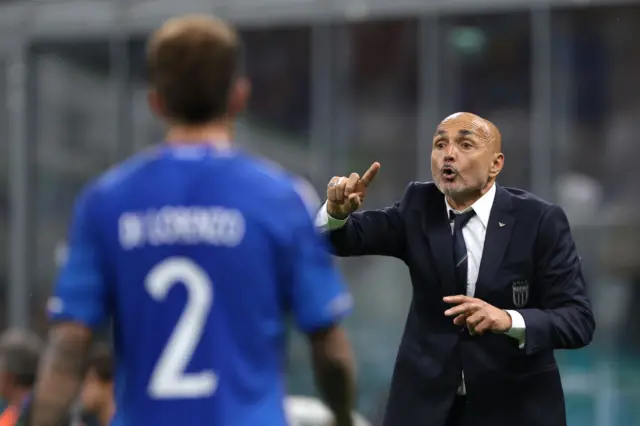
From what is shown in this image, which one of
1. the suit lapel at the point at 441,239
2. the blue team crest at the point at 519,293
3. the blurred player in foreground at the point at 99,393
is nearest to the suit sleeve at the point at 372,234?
the suit lapel at the point at 441,239

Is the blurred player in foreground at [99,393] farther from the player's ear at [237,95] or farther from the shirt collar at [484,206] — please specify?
the player's ear at [237,95]

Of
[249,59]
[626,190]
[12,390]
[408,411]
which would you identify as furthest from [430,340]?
[249,59]

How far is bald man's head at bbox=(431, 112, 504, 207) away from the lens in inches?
216

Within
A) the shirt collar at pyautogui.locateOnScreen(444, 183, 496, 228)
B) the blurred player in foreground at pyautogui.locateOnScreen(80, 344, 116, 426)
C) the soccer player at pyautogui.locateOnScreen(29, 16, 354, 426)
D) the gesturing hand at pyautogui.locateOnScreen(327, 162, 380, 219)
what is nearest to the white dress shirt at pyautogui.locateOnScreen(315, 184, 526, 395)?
the shirt collar at pyautogui.locateOnScreen(444, 183, 496, 228)

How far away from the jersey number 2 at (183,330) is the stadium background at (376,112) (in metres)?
12.1

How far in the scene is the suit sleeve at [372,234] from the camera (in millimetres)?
5539

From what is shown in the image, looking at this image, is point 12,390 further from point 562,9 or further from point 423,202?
point 562,9

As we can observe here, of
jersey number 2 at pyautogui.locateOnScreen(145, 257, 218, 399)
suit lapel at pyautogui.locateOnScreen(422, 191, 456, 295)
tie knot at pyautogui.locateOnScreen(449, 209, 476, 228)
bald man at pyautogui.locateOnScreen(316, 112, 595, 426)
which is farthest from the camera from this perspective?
tie knot at pyautogui.locateOnScreen(449, 209, 476, 228)

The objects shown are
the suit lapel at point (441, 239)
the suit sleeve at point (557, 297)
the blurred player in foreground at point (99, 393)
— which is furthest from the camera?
the blurred player in foreground at point (99, 393)

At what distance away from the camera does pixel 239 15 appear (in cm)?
1773

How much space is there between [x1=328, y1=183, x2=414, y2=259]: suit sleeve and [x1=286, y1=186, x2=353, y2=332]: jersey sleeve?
217 cm

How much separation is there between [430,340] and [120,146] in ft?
44.4

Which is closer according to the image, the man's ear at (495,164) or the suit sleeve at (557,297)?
the suit sleeve at (557,297)

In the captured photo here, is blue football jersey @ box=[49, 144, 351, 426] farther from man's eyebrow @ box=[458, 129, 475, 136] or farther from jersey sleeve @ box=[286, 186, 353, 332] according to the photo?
man's eyebrow @ box=[458, 129, 475, 136]
